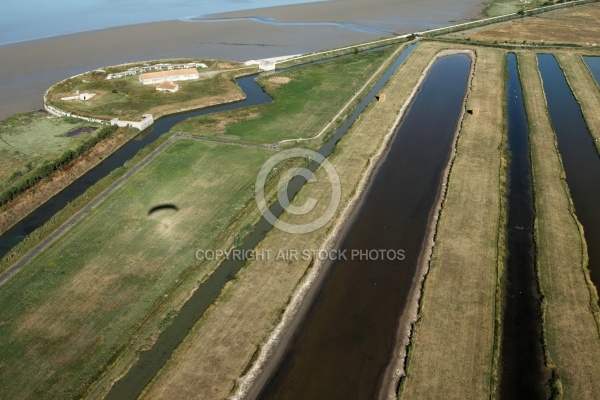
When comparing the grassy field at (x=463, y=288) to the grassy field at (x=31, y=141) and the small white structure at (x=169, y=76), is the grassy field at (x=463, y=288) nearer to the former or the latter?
the grassy field at (x=31, y=141)

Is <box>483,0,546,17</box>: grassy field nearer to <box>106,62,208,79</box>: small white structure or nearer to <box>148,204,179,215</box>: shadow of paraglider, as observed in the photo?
<box>106,62,208,79</box>: small white structure

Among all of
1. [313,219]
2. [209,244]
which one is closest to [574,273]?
[313,219]

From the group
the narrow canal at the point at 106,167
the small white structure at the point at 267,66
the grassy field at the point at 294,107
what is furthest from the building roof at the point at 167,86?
the small white structure at the point at 267,66

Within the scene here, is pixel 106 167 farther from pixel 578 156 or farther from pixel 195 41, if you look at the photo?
pixel 195 41

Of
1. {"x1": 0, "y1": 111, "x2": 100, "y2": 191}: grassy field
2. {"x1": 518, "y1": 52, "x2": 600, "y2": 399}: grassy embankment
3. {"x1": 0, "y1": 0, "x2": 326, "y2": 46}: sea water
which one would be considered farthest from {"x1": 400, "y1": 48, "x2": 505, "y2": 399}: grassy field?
{"x1": 0, "y1": 0, "x2": 326, "y2": 46}: sea water

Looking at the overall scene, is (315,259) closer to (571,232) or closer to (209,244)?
(209,244)

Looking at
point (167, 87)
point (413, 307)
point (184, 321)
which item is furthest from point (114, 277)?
point (167, 87)
